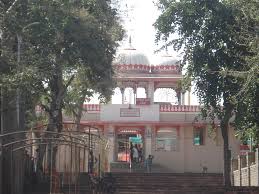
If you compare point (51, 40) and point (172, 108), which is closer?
point (51, 40)

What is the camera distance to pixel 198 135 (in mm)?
39844

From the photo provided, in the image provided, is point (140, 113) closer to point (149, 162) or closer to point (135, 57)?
point (149, 162)

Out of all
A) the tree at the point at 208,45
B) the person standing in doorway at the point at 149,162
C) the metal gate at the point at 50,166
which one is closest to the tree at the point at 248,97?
the tree at the point at 208,45

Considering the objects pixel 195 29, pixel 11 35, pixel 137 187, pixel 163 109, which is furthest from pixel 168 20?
pixel 163 109

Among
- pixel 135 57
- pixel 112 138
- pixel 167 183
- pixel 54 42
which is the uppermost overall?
pixel 135 57

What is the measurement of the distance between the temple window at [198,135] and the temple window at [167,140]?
1.25 metres

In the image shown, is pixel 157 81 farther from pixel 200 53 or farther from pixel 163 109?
pixel 200 53

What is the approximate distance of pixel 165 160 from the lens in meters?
39.1

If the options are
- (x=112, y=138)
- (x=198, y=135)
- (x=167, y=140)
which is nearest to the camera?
(x=112, y=138)

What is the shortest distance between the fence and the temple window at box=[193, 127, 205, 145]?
8.08 m

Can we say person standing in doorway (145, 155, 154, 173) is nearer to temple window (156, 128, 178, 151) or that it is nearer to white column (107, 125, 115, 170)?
temple window (156, 128, 178, 151)

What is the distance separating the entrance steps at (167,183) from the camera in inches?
943

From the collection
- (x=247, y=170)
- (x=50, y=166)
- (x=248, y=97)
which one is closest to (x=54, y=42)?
(x=50, y=166)

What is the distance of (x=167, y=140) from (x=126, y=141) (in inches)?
113
